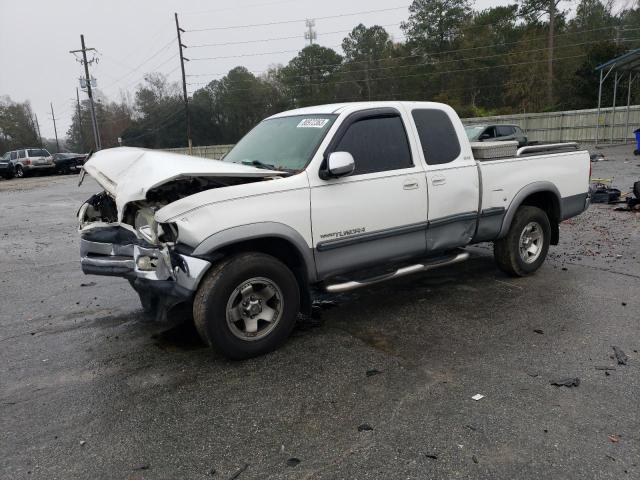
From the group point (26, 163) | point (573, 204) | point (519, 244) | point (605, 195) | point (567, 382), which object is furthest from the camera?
point (26, 163)

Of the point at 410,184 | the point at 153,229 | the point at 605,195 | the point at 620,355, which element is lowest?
the point at 620,355

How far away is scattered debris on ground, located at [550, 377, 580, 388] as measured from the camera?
360cm

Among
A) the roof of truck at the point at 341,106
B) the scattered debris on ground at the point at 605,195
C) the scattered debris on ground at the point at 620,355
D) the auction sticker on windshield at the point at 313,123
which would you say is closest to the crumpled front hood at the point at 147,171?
the auction sticker on windshield at the point at 313,123

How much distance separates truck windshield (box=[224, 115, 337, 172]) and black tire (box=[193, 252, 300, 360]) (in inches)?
36.2

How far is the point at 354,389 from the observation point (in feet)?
12.0

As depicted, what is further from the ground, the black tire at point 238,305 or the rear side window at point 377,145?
the rear side window at point 377,145

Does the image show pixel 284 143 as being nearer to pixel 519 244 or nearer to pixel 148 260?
pixel 148 260

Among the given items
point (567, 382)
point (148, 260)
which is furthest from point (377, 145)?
point (567, 382)

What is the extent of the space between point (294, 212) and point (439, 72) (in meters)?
51.3

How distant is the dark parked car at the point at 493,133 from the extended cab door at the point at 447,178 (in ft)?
42.3

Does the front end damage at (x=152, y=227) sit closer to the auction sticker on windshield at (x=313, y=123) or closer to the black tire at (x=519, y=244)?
the auction sticker on windshield at (x=313, y=123)

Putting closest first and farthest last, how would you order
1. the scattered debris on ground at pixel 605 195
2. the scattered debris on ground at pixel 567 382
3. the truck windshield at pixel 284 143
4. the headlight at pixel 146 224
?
the scattered debris on ground at pixel 567 382 < the headlight at pixel 146 224 < the truck windshield at pixel 284 143 < the scattered debris on ground at pixel 605 195

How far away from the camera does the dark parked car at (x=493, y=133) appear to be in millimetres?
18109

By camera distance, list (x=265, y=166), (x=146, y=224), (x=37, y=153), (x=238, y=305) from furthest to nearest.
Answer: (x=37, y=153), (x=265, y=166), (x=146, y=224), (x=238, y=305)
